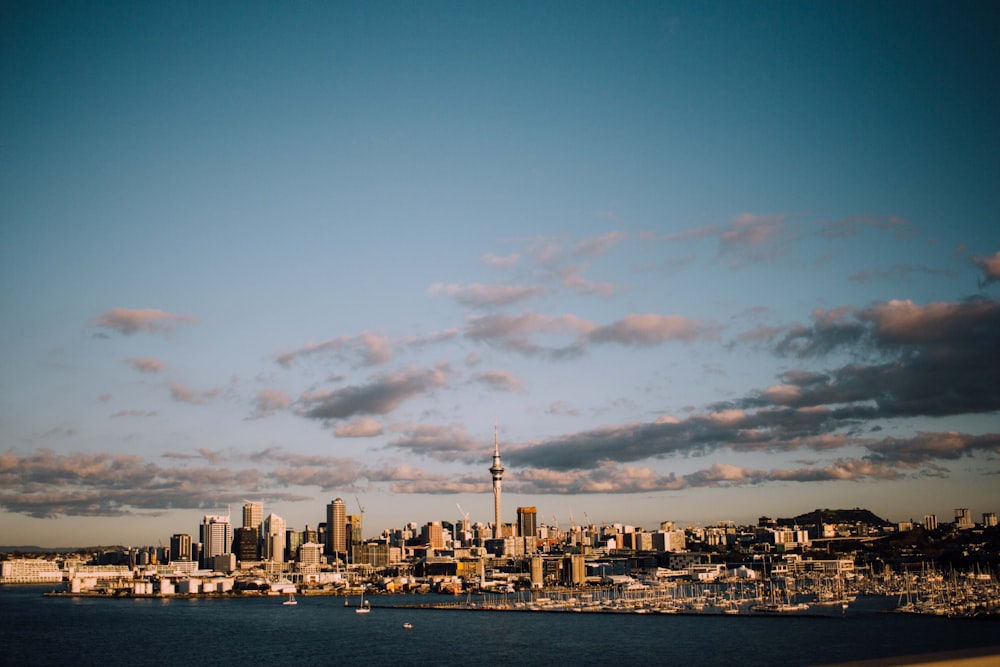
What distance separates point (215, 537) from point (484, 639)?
120633 millimetres

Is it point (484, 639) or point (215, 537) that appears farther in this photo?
point (215, 537)

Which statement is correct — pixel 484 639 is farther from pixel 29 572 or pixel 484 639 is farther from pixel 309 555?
pixel 29 572

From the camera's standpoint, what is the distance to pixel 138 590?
97938 millimetres

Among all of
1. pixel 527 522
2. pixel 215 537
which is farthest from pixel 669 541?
pixel 215 537

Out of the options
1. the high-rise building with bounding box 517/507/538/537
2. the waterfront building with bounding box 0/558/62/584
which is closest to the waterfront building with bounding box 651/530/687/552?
the high-rise building with bounding box 517/507/538/537

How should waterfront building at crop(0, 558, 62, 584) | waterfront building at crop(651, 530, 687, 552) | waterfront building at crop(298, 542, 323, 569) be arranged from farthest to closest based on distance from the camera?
1. waterfront building at crop(651, 530, 687, 552)
2. waterfront building at crop(0, 558, 62, 584)
3. waterfront building at crop(298, 542, 323, 569)

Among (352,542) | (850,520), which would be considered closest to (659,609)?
(352,542)

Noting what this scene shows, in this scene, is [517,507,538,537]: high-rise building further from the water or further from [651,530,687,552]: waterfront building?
the water

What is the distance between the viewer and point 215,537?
15012cm

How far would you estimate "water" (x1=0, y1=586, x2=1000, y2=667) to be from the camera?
33562 millimetres

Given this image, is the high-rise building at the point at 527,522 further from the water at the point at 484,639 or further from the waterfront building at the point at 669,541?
the water at the point at 484,639

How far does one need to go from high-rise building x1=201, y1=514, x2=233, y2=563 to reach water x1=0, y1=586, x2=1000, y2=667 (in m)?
90.6

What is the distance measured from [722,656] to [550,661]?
22.1 feet

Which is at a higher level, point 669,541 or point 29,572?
point 669,541
